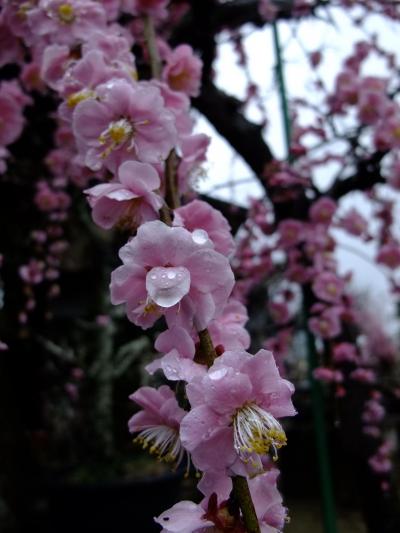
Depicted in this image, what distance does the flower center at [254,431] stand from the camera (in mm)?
572

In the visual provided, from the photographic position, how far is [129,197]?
0.75m

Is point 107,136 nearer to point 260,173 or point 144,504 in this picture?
point 260,173

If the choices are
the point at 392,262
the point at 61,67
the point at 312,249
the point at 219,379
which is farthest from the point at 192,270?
the point at 392,262

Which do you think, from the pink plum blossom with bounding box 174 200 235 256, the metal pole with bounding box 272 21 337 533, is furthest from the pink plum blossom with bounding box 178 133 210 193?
the metal pole with bounding box 272 21 337 533

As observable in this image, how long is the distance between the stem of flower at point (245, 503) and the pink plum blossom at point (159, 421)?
0.41 ft

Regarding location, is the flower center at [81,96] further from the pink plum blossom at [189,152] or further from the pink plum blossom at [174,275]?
the pink plum blossom at [174,275]

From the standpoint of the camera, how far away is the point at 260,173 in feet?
7.67

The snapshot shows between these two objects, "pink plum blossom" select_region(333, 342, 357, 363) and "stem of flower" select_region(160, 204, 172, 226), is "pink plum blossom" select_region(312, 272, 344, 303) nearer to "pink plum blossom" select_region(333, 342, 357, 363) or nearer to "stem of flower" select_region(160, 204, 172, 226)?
"pink plum blossom" select_region(333, 342, 357, 363)

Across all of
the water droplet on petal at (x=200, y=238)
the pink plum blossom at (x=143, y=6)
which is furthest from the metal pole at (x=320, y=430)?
the water droplet on petal at (x=200, y=238)

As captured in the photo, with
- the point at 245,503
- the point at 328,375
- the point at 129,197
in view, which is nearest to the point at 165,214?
the point at 129,197

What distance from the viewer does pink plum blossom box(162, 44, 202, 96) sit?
1177 mm

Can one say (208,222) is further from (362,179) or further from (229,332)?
(362,179)

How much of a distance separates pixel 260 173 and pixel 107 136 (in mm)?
1553

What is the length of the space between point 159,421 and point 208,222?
30cm
